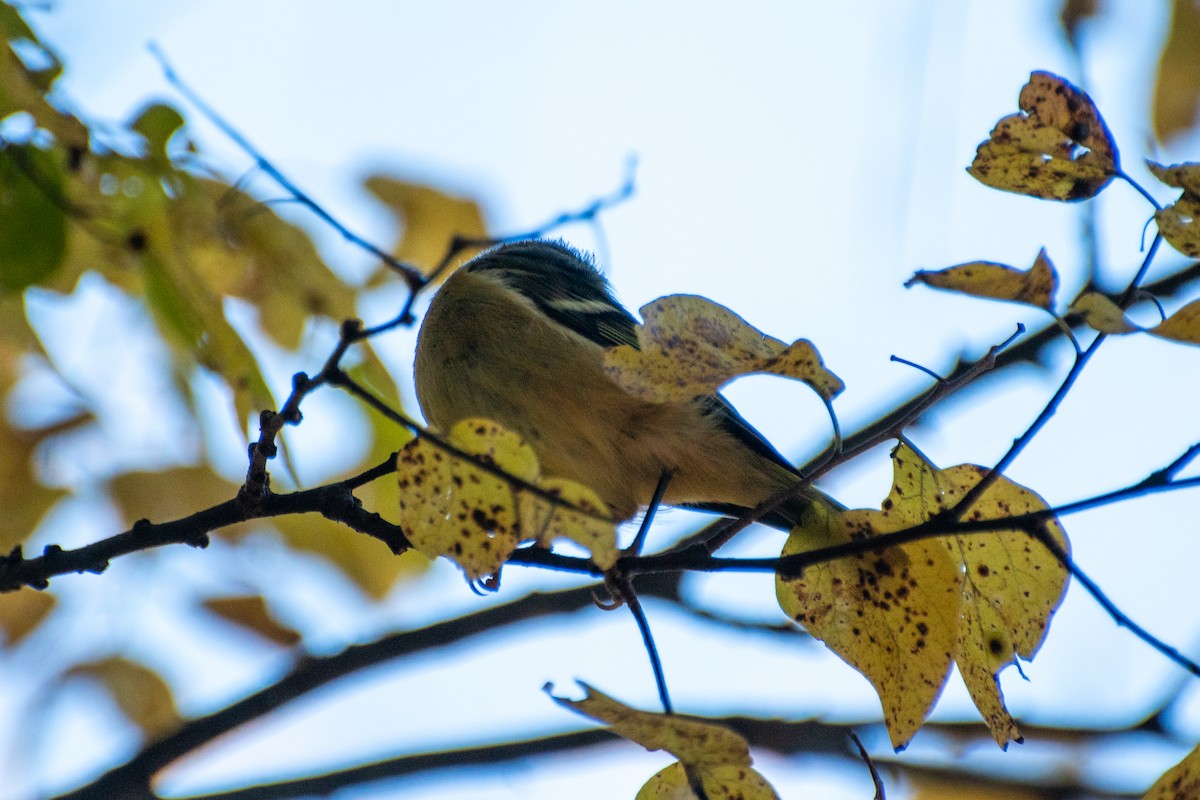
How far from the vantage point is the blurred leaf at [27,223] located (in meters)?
2.52

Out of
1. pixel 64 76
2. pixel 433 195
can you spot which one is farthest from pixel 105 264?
pixel 433 195

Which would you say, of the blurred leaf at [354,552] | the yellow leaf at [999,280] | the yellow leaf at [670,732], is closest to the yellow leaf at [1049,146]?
the yellow leaf at [999,280]

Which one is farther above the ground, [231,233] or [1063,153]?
[231,233]

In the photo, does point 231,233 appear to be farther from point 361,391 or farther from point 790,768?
point 790,768

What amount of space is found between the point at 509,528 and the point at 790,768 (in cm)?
205

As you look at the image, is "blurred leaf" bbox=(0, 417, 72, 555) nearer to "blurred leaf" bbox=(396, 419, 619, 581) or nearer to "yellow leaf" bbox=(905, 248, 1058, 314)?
"blurred leaf" bbox=(396, 419, 619, 581)

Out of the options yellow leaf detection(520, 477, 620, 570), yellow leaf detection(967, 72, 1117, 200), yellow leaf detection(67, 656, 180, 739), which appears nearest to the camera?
yellow leaf detection(520, 477, 620, 570)

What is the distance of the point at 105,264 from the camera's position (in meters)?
3.18

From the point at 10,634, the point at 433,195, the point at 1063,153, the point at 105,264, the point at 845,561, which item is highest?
Result: the point at 433,195

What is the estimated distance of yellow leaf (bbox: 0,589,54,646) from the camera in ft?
12.9

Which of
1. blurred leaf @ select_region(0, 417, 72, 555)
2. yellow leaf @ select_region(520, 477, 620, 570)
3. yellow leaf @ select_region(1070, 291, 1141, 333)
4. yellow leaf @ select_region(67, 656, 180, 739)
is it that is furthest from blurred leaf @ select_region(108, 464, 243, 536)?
yellow leaf @ select_region(1070, 291, 1141, 333)

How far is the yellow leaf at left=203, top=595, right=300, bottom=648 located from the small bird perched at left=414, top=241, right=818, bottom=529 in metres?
0.94

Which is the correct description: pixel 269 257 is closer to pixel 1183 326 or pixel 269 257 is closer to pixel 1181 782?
pixel 1183 326

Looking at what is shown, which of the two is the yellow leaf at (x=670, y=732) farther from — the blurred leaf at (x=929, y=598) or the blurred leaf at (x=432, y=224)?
the blurred leaf at (x=432, y=224)
